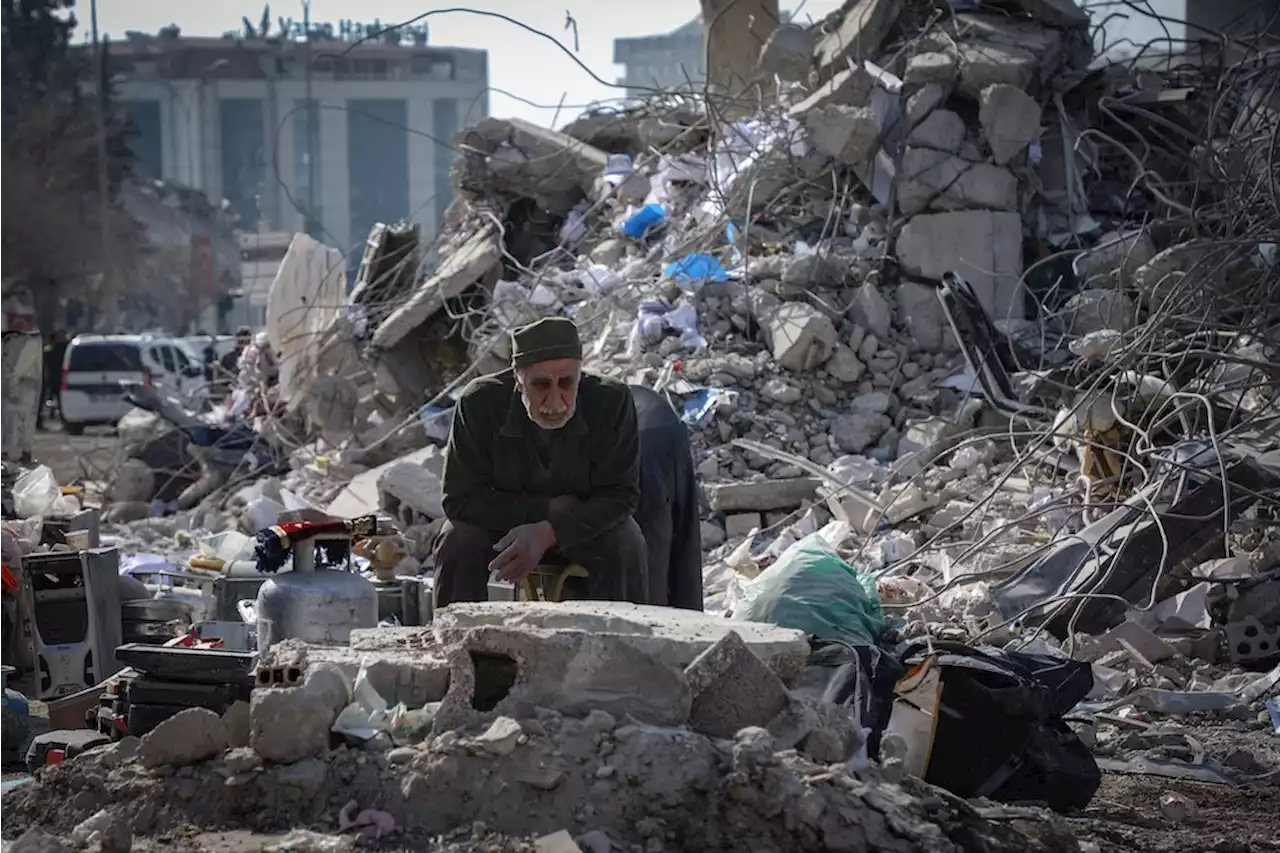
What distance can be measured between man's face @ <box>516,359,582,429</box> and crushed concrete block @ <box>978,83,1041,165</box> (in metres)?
7.57

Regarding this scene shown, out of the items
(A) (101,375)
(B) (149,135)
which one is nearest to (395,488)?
(A) (101,375)

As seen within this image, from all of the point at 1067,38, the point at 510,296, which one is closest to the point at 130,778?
the point at 510,296

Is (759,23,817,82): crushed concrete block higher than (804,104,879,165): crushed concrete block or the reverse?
higher

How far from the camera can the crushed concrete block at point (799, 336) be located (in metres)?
10.6

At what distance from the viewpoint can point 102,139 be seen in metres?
36.9

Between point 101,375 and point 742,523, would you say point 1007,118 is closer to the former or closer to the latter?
point 742,523

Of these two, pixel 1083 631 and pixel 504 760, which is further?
pixel 1083 631

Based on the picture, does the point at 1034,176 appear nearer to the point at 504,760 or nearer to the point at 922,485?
the point at 922,485

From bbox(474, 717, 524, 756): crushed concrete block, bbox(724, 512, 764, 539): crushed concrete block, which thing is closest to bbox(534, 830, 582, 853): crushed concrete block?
bbox(474, 717, 524, 756): crushed concrete block

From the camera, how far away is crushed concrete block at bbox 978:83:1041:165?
38.2 feet

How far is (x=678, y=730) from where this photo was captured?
11.2 ft

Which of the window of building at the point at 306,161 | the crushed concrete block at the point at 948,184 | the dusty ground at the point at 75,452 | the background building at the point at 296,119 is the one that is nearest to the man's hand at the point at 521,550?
the crushed concrete block at the point at 948,184

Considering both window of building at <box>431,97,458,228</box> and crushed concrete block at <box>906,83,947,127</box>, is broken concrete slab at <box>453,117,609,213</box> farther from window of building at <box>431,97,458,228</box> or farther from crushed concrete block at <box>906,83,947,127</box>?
window of building at <box>431,97,458,228</box>

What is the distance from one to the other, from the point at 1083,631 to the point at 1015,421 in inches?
114
